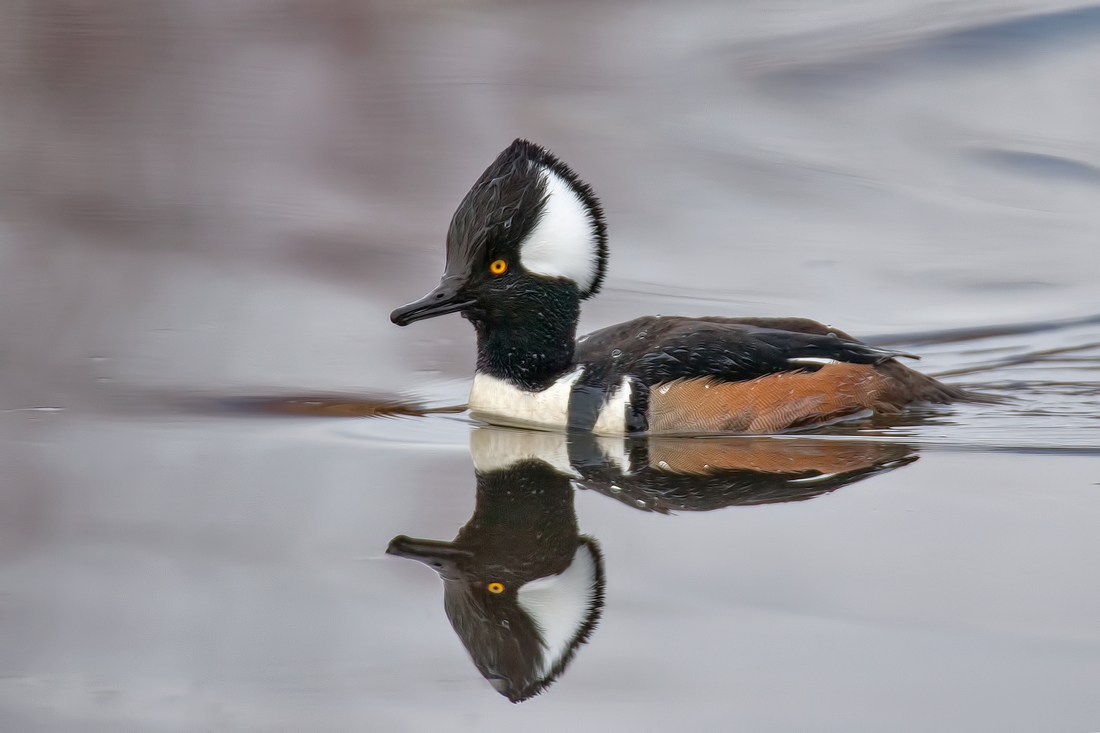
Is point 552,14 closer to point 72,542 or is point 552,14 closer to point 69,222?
point 69,222

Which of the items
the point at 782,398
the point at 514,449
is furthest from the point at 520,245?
the point at 782,398

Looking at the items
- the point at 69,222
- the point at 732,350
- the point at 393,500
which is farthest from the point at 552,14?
the point at 393,500

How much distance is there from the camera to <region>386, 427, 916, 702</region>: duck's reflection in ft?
12.0

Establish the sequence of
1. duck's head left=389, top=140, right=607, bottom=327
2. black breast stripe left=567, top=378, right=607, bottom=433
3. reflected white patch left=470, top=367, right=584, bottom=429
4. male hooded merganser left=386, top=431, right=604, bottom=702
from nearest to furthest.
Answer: male hooded merganser left=386, top=431, right=604, bottom=702, duck's head left=389, top=140, right=607, bottom=327, black breast stripe left=567, top=378, right=607, bottom=433, reflected white patch left=470, top=367, right=584, bottom=429

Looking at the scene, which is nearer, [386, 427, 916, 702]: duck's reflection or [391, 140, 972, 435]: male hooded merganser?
[386, 427, 916, 702]: duck's reflection

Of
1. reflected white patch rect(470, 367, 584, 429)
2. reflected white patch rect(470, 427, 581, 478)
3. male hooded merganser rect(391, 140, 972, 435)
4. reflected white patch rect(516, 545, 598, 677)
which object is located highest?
male hooded merganser rect(391, 140, 972, 435)

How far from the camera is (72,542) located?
430cm

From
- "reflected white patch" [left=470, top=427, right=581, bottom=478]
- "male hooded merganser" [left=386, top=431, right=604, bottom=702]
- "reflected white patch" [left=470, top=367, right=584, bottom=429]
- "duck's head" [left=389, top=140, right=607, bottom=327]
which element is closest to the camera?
"male hooded merganser" [left=386, top=431, right=604, bottom=702]

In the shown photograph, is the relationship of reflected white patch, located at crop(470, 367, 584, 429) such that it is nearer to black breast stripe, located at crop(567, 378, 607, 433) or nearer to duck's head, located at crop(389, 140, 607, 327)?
black breast stripe, located at crop(567, 378, 607, 433)

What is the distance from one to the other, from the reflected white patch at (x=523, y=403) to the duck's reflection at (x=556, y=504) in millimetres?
108

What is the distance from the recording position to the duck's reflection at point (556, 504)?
3.65 metres

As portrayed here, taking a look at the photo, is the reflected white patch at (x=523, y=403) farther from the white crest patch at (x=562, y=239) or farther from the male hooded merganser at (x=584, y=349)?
the white crest patch at (x=562, y=239)

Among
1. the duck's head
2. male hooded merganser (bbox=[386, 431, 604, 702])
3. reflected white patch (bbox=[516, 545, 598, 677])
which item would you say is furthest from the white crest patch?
reflected white patch (bbox=[516, 545, 598, 677])

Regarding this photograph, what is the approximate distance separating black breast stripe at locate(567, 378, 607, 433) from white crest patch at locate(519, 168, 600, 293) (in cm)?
48
